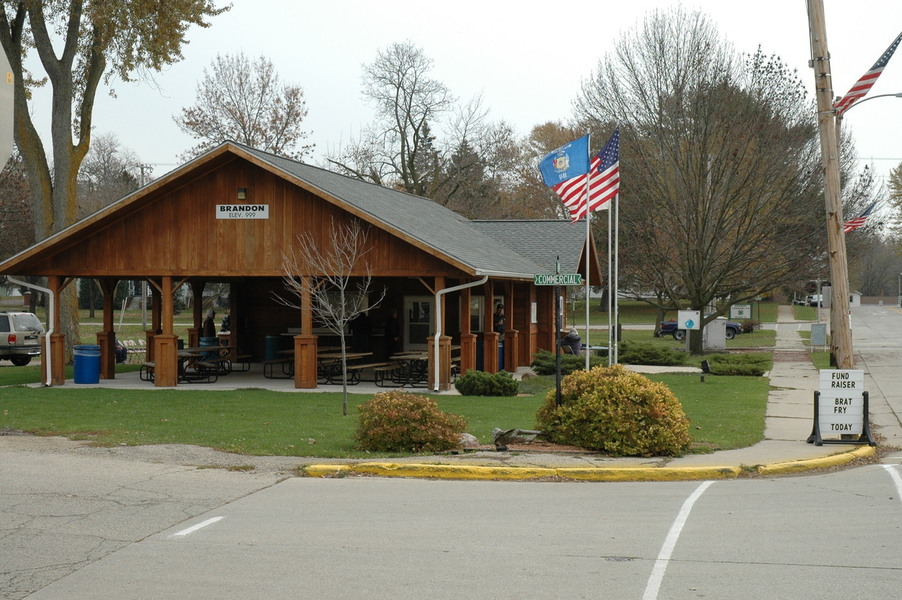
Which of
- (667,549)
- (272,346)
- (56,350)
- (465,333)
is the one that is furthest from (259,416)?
(272,346)

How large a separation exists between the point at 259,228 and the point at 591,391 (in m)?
11.6

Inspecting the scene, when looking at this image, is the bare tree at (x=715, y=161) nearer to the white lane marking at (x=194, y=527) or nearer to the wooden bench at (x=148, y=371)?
the wooden bench at (x=148, y=371)

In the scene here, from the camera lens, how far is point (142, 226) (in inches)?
906

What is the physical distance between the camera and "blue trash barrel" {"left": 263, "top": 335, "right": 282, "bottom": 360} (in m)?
29.4

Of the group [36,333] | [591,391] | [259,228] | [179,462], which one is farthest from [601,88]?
[179,462]

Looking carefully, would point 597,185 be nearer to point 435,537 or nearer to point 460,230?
point 460,230

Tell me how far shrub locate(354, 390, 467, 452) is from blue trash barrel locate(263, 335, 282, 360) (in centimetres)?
1661

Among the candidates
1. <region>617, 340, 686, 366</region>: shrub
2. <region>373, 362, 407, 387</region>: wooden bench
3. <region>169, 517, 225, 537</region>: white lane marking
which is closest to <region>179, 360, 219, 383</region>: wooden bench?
<region>373, 362, 407, 387</region>: wooden bench

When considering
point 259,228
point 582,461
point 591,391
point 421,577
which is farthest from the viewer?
point 259,228

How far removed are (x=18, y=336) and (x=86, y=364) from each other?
39.4 feet

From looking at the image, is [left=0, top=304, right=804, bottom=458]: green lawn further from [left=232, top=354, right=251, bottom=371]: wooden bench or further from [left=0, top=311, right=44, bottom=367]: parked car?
[left=0, top=311, right=44, bottom=367]: parked car

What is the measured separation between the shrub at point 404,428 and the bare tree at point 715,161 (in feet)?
78.1

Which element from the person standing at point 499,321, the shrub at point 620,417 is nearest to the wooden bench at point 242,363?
the person standing at point 499,321

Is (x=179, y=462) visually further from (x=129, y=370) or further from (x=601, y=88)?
(x=601, y=88)
